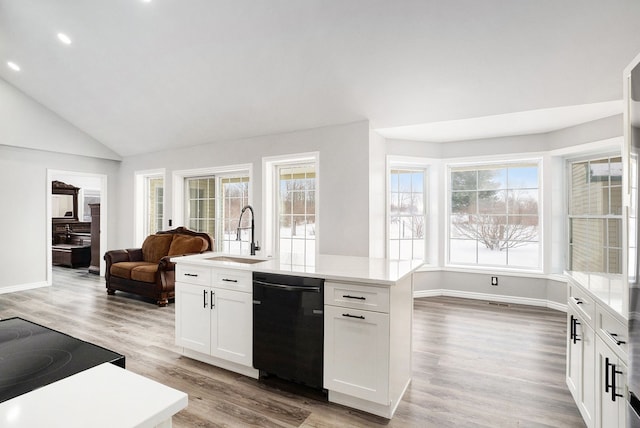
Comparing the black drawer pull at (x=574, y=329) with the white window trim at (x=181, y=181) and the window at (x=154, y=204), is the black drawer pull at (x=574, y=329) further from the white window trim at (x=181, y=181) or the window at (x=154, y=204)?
the window at (x=154, y=204)

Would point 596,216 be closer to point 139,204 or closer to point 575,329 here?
point 575,329

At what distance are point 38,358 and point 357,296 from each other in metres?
1.63

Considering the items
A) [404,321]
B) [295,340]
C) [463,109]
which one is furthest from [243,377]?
[463,109]

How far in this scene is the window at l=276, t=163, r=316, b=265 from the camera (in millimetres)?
4852

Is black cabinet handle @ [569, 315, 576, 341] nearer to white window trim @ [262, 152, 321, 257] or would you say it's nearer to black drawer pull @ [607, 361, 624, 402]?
black drawer pull @ [607, 361, 624, 402]

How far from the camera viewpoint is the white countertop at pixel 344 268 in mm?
2182

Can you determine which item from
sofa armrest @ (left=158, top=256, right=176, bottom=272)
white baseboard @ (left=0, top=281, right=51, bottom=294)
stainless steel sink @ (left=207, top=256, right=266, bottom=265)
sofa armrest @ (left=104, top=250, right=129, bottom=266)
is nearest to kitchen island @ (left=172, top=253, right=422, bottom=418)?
stainless steel sink @ (left=207, top=256, right=266, bottom=265)

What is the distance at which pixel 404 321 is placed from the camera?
2.46 metres

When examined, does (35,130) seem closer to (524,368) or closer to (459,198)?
(459,198)

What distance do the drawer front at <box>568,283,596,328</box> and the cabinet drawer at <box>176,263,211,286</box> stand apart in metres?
2.65

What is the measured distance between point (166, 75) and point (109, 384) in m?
4.32

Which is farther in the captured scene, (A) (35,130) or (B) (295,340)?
(A) (35,130)

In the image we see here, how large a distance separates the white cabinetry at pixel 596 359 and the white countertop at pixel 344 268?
103 cm

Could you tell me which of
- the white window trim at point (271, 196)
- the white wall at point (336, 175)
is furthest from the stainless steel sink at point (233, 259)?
the white window trim at point (271, 196)
